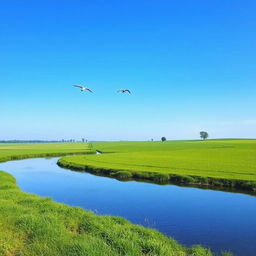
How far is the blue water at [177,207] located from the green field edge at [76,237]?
8.29ft

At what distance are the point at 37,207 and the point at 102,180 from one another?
16.9m

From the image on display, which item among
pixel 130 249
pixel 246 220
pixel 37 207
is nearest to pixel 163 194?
pixel 246 220

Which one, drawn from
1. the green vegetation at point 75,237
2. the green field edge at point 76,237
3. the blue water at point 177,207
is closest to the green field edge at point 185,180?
the blue water at point 177,207

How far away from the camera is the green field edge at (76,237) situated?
842 cm

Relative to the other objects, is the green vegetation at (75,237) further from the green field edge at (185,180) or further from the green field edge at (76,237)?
the green field edge at (185,180)

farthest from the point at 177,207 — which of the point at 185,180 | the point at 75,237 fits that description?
the point at 75,237

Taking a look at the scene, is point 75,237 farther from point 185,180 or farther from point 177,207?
point 185,180

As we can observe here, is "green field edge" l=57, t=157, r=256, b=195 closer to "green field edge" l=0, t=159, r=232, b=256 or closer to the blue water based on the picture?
the blue water

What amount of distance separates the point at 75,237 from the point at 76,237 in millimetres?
55

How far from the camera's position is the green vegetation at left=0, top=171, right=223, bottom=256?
27.6ft

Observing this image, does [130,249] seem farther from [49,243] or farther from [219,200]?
[219,200]

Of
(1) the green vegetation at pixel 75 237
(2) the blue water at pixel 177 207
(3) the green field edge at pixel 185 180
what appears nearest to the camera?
(1) the green vegetation at pixel 75 237

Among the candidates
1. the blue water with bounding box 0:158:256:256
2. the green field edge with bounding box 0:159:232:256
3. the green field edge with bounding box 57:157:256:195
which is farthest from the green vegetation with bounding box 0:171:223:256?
the green field edge with bounding box 57:157:256:195

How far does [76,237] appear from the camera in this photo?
10.0 metres
